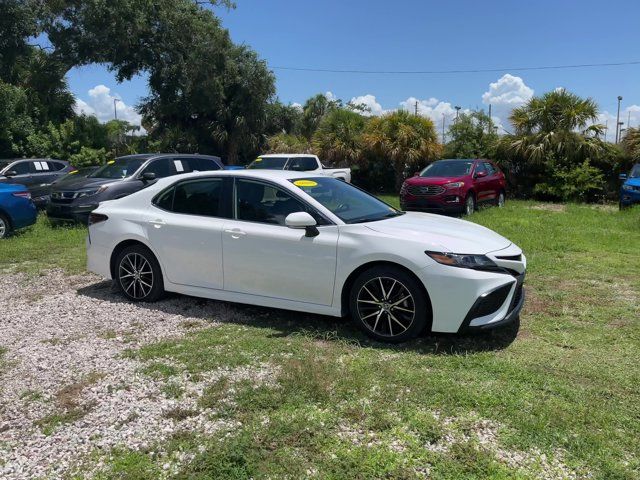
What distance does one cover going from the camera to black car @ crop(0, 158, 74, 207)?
1457 cm

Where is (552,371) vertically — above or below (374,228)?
below

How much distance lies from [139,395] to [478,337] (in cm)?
288

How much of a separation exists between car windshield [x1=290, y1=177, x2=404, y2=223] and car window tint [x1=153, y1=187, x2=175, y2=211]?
1.48m

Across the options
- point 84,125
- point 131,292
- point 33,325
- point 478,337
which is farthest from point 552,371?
point 84,125

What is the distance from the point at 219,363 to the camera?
431 cm

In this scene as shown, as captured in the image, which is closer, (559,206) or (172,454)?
(172,454)

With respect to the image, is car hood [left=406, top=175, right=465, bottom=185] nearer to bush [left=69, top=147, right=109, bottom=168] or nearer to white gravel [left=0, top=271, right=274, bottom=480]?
white gravel [left=0, top=271, right=274, bottom=480]

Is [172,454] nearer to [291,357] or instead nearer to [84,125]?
[291,357]

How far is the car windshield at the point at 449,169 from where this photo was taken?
14.7 metres

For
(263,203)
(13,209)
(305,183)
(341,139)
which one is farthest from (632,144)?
(13,209)

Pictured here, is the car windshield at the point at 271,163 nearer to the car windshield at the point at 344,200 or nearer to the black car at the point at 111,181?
the black car at the point at 111,181

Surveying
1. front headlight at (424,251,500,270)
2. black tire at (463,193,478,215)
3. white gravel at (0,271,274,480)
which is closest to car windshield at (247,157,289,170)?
black tire at (463,193,478,215)

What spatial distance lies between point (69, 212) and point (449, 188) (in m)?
8.90

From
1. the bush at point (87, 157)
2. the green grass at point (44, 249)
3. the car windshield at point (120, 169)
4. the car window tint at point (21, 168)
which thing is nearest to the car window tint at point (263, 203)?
the green grass at point (44, 249)
